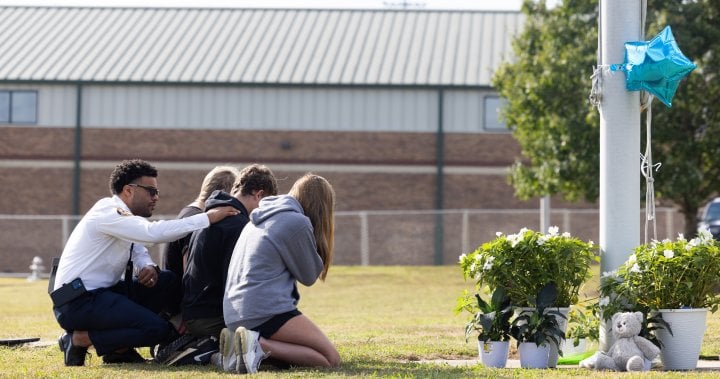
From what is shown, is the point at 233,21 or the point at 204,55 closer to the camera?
the point at 204,55

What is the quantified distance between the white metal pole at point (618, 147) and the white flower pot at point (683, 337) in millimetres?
766

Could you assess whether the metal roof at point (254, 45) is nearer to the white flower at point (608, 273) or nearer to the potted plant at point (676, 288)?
the white flower at point (608, 273)

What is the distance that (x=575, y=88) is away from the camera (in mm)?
23406

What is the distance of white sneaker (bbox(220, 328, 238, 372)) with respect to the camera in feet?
27.7

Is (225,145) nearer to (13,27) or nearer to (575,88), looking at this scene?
(13,27)

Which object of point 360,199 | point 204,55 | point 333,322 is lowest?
point 333,322

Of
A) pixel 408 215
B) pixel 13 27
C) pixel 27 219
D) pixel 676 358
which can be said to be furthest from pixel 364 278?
pixel 676 358

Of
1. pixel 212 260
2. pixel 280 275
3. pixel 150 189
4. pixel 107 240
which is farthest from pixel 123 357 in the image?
pixel 280 275

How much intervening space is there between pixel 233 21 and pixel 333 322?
86.1 feet

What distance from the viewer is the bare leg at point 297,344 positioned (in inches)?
341

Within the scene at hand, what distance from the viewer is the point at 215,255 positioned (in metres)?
9.20

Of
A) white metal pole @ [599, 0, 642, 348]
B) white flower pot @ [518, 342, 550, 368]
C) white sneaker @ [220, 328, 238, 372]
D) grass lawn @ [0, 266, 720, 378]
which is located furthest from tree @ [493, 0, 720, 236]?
white sneaker @ [220, 328, 238, 372]

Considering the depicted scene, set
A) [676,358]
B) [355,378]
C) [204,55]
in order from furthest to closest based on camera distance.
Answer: [204,55] < [676,358] < [355,378]

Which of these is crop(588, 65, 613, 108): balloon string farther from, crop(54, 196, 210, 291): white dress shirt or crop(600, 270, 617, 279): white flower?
crop(54, 196, 210, 291): white dress shirt
